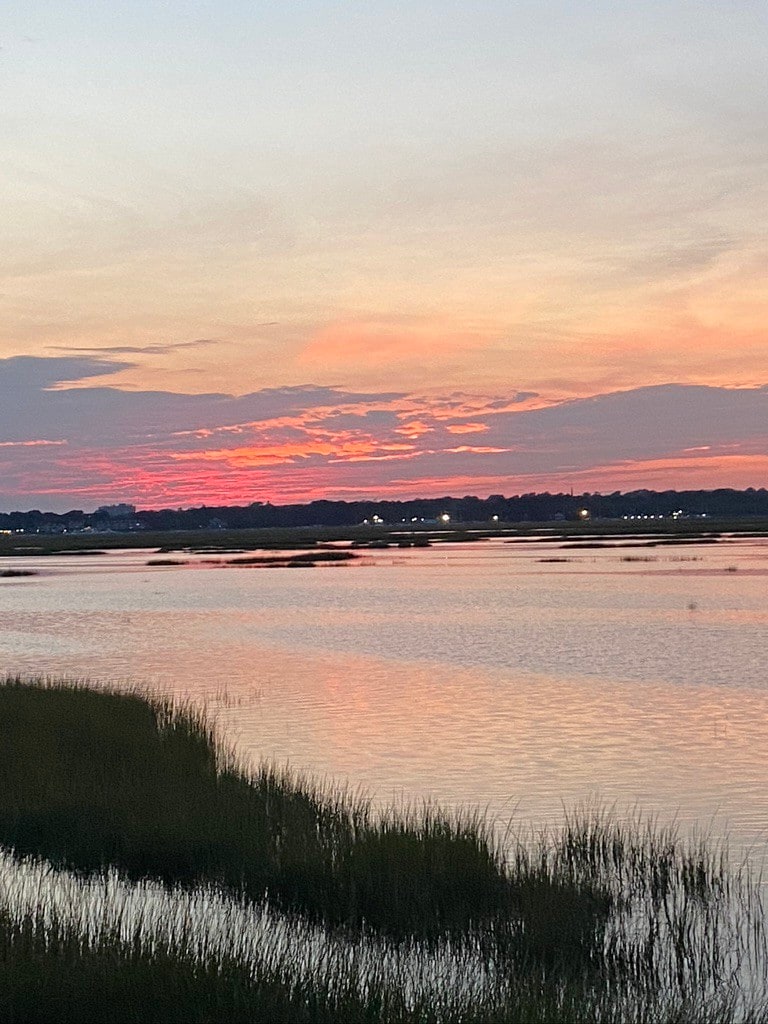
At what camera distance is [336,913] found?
11.6 meters

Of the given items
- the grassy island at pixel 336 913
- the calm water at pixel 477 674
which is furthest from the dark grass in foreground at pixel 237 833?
the calm water at pixel 477 674

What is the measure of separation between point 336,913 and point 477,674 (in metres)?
21.7

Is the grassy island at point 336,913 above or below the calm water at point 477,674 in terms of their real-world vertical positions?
above

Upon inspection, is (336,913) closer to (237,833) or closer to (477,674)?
(237,833)

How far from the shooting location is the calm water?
18.8 metres

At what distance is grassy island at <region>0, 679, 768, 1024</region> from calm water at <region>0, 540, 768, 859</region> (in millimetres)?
2495

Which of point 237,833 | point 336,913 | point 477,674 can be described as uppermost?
point 237,833

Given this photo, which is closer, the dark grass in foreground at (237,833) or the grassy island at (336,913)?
the grassy island at (336,913)

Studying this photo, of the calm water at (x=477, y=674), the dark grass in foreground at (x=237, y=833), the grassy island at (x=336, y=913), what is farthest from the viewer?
the calm water at (x=477, y=674)

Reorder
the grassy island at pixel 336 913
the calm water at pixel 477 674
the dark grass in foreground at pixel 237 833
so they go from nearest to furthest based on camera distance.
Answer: the grassy island at pixel 336 913 < the dark grass in foreground at pixel 237 833 < the calm water at pixel 477 674

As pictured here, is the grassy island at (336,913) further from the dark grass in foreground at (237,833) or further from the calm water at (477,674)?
the calm water at (477,674)

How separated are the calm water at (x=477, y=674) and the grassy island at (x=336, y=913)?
2495 mm

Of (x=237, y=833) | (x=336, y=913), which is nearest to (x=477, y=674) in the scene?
(x=237, y=833)

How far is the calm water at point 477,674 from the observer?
61.6 ft
